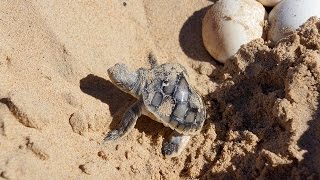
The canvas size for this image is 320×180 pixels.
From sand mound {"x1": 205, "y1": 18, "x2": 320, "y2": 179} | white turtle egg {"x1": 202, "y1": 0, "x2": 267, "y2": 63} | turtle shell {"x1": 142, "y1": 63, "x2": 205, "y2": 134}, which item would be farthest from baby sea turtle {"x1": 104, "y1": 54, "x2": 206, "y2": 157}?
white turtle egg {"x1": 202, "y1": 0, "x2": 267, "y2": 63}

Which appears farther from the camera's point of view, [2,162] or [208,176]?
[208,176]

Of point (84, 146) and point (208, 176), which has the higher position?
point (84, 146)

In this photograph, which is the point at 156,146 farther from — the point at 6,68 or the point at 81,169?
the point at 6,68

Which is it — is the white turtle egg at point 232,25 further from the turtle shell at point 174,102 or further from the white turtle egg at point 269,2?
the turtle shell at point 174,102

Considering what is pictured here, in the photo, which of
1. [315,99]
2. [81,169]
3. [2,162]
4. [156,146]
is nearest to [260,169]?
[315,99]

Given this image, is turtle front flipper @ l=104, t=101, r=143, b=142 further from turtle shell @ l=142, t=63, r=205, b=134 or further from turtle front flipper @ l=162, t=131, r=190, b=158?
turtle front flipper @ l=162, t=131, r=190, b=158

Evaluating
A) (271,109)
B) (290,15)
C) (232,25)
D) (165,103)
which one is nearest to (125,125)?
(165,103)

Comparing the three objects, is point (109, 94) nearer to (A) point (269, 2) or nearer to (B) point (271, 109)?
(B) point (271, 109)
